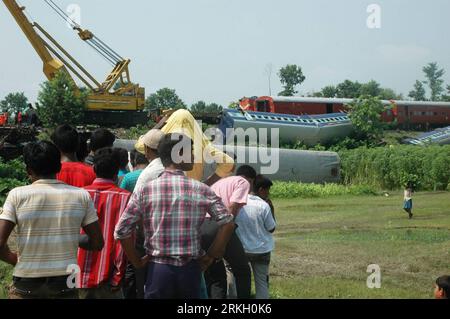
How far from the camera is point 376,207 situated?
18.8m

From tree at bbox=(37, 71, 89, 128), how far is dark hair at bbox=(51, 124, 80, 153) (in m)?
27.5

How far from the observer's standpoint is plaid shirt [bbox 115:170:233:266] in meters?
4.09

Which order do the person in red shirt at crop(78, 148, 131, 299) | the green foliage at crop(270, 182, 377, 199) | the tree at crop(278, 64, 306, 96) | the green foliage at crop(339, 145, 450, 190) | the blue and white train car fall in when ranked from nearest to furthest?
the person in red shirt at crop(78, 148, 131, 299) → the green foliage at crop(270, 182, 377, 199) → the green foliage at crop(339, 145, 450, 190) → the blue and white train car → the tree at crop(278, 64, 306, 96)

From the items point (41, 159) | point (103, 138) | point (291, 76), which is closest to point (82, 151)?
point (103, 138)

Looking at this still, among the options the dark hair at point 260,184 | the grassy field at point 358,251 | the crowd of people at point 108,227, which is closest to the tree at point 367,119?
the grassy field at point 358,251

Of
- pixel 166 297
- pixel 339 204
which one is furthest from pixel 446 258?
pixel 339 204

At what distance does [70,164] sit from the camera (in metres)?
4.92

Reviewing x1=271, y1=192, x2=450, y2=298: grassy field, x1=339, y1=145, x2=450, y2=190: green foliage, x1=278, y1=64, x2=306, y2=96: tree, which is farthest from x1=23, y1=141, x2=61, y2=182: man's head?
x1=278, y1=64, x2=306, y2=96: tree

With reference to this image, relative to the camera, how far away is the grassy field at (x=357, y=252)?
7.75 meters

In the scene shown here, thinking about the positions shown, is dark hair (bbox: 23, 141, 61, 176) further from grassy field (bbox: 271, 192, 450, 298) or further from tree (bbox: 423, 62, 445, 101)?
tree (bbox: 423, 62, 445, 101)

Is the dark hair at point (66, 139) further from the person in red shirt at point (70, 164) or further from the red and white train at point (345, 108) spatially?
the red and white train at point (345, 108)

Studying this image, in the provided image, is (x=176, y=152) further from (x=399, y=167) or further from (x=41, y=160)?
(x=399, y=167)
